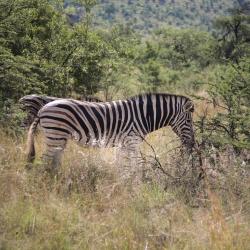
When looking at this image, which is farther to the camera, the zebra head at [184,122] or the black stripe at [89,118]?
the zebra head at [184,122]

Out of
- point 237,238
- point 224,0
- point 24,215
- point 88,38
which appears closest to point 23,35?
point 88,38

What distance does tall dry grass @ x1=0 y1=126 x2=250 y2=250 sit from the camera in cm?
373

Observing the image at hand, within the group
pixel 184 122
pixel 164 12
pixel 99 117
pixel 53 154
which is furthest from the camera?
pixel 164 12

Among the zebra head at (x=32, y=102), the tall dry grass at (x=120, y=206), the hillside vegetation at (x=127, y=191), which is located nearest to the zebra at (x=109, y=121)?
the hillside vegetation at (x=127, y=191)

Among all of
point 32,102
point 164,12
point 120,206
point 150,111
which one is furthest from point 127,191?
point 164,12

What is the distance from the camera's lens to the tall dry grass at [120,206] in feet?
12.2

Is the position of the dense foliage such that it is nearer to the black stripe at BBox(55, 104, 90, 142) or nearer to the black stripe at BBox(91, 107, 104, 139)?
the black stripe at BBox(55, 104, 90, 142)

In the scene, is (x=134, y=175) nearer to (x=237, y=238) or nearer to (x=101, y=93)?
(x=237, y=238)

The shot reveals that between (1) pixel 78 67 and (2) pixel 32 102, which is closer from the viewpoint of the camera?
(2) pixel 32 102

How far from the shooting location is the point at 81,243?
374 centimetres

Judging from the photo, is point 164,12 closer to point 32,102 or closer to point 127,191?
point 32,102

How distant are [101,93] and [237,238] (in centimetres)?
1082

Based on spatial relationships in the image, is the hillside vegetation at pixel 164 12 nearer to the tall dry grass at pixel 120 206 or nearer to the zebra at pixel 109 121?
the zebra at pixel 109 121

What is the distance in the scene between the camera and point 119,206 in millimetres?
4375
